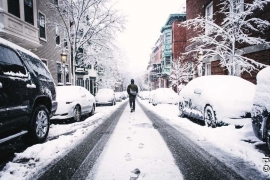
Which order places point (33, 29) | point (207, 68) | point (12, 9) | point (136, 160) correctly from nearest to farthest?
point (136, 160) → point (12, 9) → point (33, 29) → point (207, 68)

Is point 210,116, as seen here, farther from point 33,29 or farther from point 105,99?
point 105,99

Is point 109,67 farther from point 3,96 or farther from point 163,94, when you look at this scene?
point 3,96

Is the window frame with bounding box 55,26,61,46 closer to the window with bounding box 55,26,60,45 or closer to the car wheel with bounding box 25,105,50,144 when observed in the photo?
the window with bounding box 55,26,60,45

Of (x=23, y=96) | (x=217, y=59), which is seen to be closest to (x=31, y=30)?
(x=23, y=96)

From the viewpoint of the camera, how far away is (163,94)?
48.8 ft

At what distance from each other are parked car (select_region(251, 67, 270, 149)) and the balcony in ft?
33.3

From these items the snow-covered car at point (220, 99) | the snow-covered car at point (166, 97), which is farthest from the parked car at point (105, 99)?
the snow-covered car at point (220, 99)

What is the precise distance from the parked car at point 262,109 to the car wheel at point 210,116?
1.59 meters

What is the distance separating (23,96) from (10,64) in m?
0.63

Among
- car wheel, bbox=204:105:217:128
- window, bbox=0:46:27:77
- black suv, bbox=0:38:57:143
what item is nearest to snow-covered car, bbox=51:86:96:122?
black suv, bbox=0:38:57:143

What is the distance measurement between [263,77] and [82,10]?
1439cm

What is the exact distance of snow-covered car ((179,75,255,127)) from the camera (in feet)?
17.5

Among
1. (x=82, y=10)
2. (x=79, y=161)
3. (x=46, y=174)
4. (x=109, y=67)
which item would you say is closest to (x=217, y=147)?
(x=79, y=161)

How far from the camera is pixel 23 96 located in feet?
12.9
